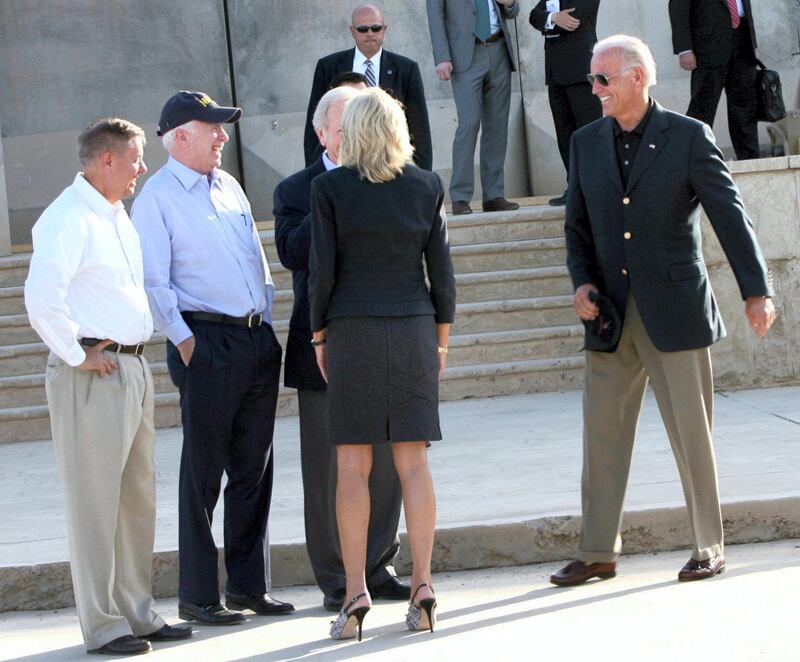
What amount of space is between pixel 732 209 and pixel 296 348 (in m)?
1.69

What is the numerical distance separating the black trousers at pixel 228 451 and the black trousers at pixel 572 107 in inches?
201

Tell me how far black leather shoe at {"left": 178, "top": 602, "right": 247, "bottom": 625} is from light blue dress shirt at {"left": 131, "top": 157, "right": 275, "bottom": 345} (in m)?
0.95

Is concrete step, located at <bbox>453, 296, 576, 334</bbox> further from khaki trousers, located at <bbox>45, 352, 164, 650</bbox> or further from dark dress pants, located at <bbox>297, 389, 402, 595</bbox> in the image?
khaki trousers, located at <bbox>45, 352, 164, 650</bbox>

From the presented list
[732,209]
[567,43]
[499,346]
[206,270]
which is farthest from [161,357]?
[732,209]

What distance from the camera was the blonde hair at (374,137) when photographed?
4656 mm

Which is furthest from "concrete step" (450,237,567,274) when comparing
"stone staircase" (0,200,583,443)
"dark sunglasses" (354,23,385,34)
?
"dark sunglasses" (354,23,385,34)

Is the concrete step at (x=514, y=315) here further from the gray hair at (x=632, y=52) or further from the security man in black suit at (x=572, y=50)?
the gray hair at (x=632, y=52)

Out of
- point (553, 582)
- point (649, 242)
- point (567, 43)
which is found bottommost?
point (553, 582)

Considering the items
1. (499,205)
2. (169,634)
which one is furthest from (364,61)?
(169,634)

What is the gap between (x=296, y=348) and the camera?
5297 millimetres

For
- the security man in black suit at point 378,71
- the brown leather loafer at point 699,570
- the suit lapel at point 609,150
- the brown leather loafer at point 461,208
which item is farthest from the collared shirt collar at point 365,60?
the brown leather loafer at point 699,570

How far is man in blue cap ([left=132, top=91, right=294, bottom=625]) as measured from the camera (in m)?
5.05

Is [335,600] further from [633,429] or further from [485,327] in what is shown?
[485,327]

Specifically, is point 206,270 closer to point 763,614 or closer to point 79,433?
point 79,433
